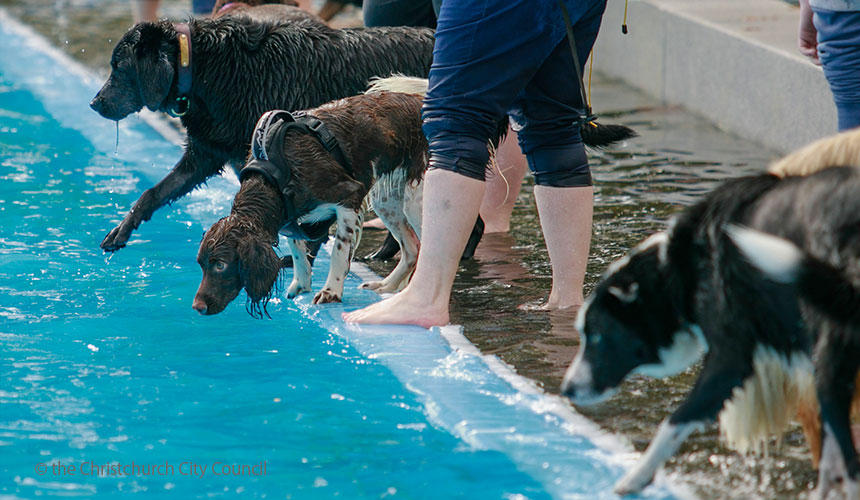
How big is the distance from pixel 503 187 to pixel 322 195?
129cm

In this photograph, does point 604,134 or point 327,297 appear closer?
→ point 327,297

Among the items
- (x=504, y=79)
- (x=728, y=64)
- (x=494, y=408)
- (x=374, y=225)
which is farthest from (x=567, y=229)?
(x=728, y=64)

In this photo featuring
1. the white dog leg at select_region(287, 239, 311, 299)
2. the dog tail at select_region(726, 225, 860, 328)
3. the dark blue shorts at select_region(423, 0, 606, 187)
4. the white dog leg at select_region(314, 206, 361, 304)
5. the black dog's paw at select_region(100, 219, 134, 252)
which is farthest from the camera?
the black dog's paw at select_region(100, 219, 134, 252)

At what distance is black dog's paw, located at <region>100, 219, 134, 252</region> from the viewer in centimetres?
484

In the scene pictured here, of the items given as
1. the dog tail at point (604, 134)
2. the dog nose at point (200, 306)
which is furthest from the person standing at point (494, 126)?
the dog tail at point (604, 134)

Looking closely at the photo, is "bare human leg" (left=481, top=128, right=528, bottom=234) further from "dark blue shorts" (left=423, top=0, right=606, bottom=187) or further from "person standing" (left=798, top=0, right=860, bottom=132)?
"person standing" (left=798, top=0, right=860, bottom=132)

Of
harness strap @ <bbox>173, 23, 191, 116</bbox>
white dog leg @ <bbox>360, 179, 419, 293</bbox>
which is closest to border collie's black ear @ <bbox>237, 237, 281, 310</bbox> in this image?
white dog leg @ <bbox>360, 179, 419, 293</bbox>

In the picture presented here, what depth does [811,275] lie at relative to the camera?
7.60 feet

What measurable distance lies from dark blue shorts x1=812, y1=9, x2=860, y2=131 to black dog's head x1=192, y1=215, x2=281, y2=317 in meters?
1.98

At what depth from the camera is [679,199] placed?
5.73 meters

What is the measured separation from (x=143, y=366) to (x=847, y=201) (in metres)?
2.36

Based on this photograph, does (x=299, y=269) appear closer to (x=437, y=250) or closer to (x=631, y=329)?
(x=437, y=250)

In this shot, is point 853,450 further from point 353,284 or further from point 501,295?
point 353,284

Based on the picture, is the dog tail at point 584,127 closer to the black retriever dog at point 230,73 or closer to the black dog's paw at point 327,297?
the black retriever dog at point 230,73
